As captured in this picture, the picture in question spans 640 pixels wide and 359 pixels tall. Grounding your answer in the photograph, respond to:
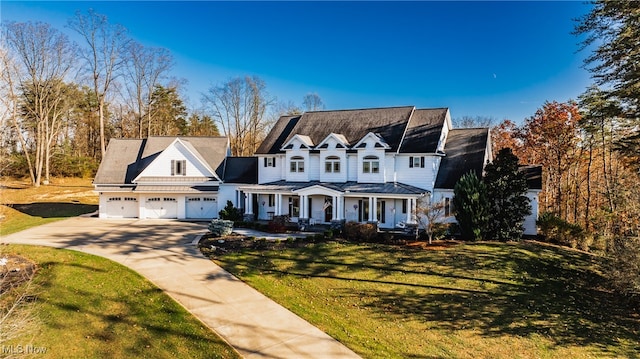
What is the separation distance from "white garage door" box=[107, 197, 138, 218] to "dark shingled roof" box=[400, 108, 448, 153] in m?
22.1

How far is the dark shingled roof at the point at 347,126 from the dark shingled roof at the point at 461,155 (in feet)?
13.0

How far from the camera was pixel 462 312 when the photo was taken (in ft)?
41.2

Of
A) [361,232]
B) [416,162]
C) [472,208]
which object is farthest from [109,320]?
[416,162]

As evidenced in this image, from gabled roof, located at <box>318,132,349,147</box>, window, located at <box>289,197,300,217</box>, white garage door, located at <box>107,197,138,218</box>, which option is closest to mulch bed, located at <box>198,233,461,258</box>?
window, located at <box>289,197,300,217</box>

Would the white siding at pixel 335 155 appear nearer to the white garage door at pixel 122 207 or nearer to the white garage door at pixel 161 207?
the white garage door at pixel 161 207

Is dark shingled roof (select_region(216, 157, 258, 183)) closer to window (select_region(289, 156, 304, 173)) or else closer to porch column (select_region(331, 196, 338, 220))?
window (select_region(289, 156, 304, 173))

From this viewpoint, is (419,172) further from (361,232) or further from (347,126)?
(347,126)

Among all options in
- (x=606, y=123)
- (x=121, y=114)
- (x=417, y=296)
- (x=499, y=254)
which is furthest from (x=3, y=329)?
(x=121, y=114)

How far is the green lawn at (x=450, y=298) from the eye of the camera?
10.8m

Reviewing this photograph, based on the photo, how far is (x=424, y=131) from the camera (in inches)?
1030

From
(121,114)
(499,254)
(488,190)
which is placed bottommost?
(499,254)

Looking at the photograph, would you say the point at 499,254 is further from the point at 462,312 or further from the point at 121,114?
the point at 121,114

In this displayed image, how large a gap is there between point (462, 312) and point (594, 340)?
4.20m

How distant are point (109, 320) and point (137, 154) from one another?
22976 millimetres
